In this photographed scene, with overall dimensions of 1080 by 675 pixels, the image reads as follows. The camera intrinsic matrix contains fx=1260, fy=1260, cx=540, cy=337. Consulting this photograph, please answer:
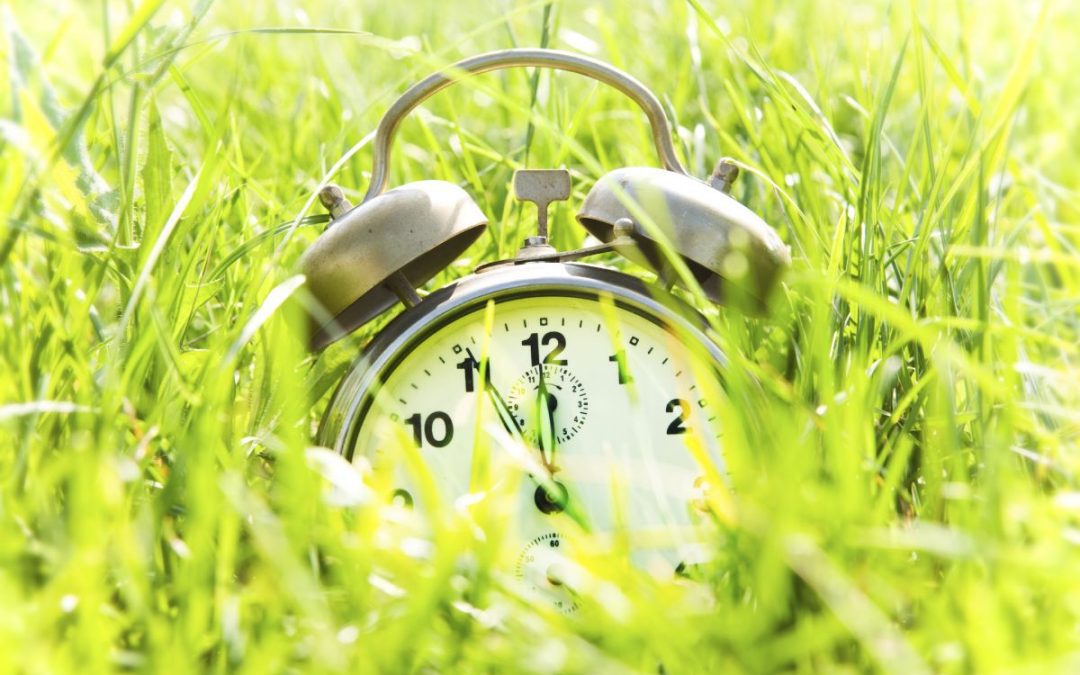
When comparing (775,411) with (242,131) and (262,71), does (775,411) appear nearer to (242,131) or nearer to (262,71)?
(242,131)

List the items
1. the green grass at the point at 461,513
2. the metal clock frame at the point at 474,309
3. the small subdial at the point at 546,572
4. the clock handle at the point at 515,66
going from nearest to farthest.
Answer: the green grass at the point at 461,513 → the small subdial at the point at 546,572 → the metal clock frame at the point at 474,309 → the clock handle at the point at 515,66

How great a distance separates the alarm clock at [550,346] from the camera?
1.59m

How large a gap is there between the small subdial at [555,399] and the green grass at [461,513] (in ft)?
0.73

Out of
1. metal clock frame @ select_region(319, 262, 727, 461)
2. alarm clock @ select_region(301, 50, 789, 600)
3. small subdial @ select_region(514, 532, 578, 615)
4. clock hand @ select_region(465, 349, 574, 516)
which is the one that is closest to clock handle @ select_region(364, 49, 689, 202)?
alarm clock @ select_region(301, 50, 789, 600)

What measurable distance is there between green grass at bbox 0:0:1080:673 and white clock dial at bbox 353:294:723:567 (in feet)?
0.35

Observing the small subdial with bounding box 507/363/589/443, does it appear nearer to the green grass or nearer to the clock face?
the clock face

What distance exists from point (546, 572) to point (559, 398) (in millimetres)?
237

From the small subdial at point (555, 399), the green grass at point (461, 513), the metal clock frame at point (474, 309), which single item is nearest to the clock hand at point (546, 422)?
the small subdial at point (555, 399)

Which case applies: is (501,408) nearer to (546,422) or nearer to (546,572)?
(546,422)

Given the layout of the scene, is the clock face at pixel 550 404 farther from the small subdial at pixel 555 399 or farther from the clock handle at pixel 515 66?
the clock handle at pixel 515 66

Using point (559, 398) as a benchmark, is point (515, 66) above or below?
above

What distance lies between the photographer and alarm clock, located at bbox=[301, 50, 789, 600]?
5.23 ft

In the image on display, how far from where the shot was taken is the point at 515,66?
A: 1.74 metres

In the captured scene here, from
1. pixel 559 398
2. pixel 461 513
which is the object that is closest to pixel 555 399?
pixel 559 398
